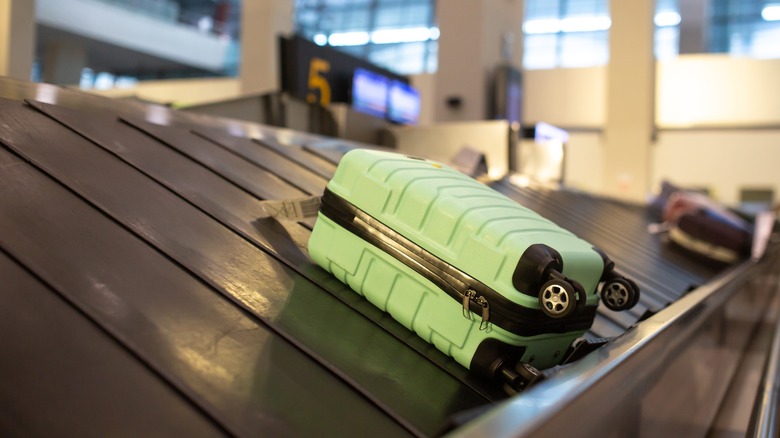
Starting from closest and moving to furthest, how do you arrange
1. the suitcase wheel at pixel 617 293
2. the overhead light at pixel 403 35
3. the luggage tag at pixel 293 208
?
the suitcase wheel at pixel 617 293, the luggage tag at pixel 293 208, the overhead light at pixel 403 35

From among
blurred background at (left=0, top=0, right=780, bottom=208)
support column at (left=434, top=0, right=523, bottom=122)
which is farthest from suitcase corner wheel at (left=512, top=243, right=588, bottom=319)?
support column at (left=434, top=0, right=523, bottom=122)

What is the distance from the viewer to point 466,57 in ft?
33.6

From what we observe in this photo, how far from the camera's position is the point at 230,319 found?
4.21 feet

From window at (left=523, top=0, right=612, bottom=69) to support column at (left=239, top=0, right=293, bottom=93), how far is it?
25.4 ft

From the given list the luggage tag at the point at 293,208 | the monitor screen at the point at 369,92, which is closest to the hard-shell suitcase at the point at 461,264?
the luggage tag at the point at 293,208

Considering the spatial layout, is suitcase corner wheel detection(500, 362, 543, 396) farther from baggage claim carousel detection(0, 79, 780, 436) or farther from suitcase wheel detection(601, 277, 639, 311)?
suitcase wheel detection(601, 277, 639, 311)

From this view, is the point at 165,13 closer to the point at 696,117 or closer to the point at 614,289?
the point at 696,117

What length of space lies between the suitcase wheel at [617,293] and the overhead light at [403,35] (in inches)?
721

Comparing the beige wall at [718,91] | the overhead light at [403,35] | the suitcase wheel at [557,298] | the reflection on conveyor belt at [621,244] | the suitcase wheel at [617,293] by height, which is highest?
the overhead light at [403,35]

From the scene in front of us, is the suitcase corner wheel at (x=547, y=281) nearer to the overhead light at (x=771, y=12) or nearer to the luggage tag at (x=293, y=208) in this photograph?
the luggage tag at (x=293, y=208)

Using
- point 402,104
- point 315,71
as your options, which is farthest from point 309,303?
point 402,104

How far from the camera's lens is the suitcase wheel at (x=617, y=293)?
1.62 m

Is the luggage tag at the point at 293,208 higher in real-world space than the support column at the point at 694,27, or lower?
lower

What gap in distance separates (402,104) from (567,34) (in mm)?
11642
